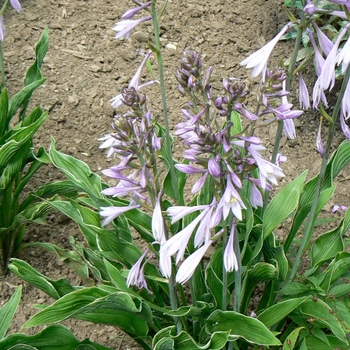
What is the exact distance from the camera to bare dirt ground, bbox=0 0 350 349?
404cm

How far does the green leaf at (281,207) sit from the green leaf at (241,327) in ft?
1.53

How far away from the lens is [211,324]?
2.46 metres

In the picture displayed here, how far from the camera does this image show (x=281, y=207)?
105 inches

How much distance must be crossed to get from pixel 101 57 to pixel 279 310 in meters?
2.97

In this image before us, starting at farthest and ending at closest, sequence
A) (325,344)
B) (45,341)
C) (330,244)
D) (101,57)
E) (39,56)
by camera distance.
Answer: (101,57), (39,56), (330,244), (325,344), (45,341)

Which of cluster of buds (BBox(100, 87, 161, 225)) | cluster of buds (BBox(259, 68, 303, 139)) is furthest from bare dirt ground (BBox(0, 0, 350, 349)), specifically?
cluster of buds (BBox(259, 68, 303, 139))

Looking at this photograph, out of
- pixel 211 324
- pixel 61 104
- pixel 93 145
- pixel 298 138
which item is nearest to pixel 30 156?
pixel 93 145

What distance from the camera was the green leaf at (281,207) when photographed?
8.61 feet

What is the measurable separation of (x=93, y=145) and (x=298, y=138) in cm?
156

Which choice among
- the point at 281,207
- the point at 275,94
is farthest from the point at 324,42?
the point at 281,207

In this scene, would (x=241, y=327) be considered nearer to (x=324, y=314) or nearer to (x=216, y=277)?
(x=216, y=277)

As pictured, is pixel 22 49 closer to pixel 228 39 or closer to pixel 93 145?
pixel 93 145

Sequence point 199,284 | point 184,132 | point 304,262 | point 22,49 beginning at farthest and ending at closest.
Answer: point 22,49 → point 304,262 → point 199,284 → point 184,132

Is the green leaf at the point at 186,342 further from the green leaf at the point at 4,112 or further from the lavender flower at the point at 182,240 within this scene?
the green leaf at the point at 4,112
